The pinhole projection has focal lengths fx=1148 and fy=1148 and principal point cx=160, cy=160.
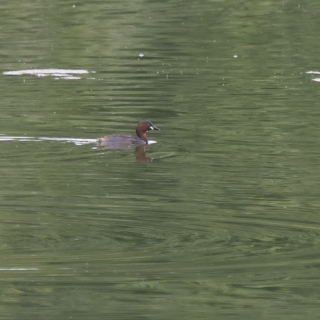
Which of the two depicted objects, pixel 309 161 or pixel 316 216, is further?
pixel 309 161

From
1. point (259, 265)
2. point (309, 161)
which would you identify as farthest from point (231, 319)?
point (309, 161)

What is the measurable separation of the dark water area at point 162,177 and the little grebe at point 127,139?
0.11m

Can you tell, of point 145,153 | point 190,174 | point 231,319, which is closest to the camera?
point 231,319

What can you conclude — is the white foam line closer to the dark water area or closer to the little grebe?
the dark water area

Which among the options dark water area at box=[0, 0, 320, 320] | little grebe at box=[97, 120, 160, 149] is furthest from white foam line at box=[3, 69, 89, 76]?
little grebe at box=[97, 120, 160, 149]

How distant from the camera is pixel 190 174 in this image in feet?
39.4

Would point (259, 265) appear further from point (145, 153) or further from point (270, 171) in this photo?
point (145, 153)

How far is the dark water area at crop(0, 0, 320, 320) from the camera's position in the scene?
7.71m

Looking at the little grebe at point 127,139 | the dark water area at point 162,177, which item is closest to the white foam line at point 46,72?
the dark water area at point 162,177

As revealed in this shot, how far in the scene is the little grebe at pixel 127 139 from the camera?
1374cm

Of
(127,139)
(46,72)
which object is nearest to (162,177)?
(127,139)

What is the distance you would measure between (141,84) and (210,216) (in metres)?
9.39

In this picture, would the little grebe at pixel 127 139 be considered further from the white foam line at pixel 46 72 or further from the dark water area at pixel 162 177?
the white foam line at pixel 46 72

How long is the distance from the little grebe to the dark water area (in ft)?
0.36
